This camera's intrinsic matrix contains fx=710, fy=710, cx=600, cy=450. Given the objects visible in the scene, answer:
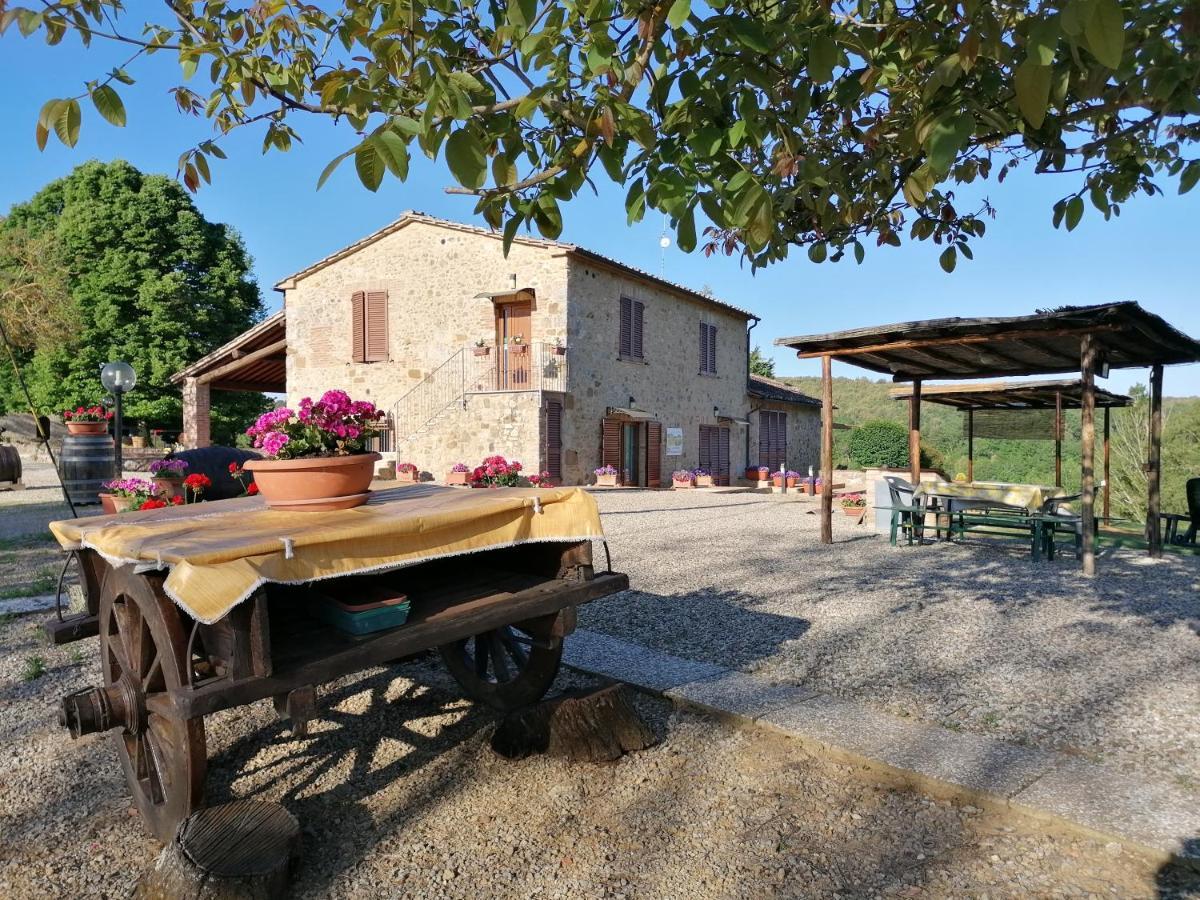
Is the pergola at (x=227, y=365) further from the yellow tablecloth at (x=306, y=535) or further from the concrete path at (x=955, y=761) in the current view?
the concrete path at (x=955, y=761)

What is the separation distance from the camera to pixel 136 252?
942 inches

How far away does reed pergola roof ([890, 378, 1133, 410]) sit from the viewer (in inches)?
464

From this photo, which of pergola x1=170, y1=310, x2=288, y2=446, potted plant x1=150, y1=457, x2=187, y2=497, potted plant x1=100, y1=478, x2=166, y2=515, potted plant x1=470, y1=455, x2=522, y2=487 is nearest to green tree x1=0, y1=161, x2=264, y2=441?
pergola x1=170, y1=310, x2=288, y2=446

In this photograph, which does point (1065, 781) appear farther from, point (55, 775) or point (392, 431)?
point (392, 431)

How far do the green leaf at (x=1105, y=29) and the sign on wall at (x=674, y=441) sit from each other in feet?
58.0

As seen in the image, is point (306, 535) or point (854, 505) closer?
point (306, 535)

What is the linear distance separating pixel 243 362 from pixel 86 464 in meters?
8.84

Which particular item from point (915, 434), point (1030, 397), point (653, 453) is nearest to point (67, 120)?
point (915, 434)

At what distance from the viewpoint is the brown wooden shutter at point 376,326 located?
1747 centimetres

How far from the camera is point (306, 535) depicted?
199cm

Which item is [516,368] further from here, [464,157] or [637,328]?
[464,157]

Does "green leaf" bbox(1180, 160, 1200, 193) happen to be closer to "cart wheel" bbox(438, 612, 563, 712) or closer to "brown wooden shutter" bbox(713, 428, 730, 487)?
"cart wheel" bbox(438, 612, 563, 712)

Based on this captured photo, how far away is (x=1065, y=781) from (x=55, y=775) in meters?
3.84

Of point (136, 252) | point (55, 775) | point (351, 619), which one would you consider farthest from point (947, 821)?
point (136, 252)
